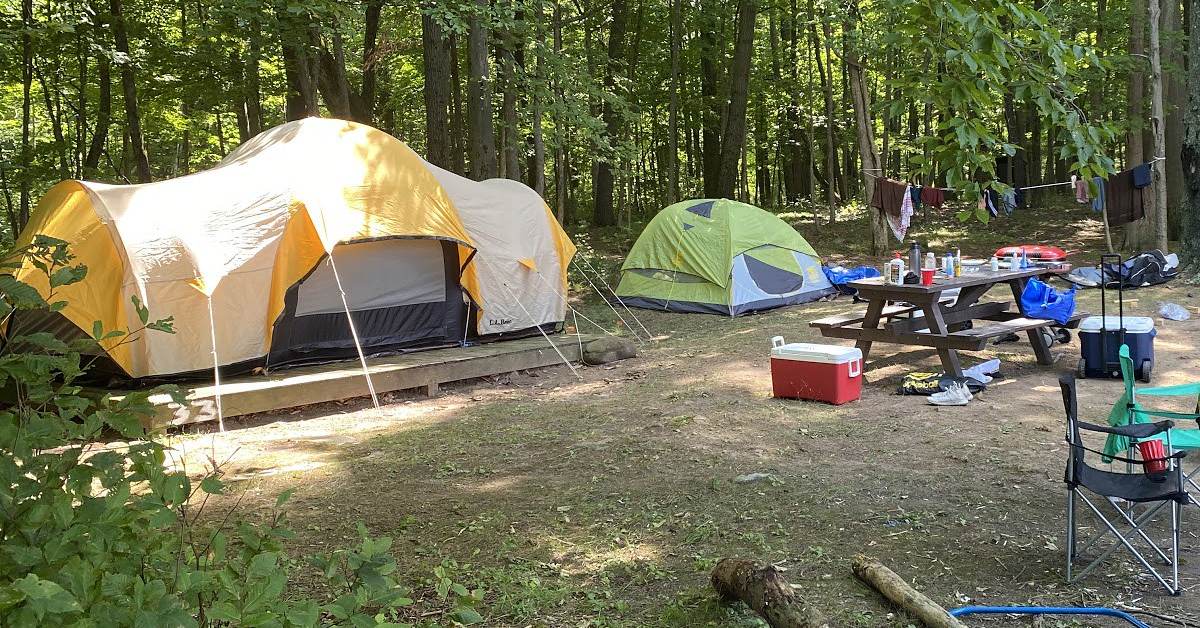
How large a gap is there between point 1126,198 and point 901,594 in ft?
30.1

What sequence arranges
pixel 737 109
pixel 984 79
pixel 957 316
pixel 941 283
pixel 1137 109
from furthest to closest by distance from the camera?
1. pixel 737 109
2. pixel 1137 109
3. pixel 957 316
4. pixel 941 283
5. pixel 984 79

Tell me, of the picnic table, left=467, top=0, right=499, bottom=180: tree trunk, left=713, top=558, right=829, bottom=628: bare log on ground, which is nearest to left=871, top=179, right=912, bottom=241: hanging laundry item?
the picnic table

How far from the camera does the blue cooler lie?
6961 millimetres

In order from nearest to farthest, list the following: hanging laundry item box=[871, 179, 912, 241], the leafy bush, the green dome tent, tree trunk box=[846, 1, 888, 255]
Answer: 1. the leafy bush
2. the green dome tent
3. hanging laundry item box=[871, 179, 912, 241]
4. tree trunk box=[846, 1, 888, 255]

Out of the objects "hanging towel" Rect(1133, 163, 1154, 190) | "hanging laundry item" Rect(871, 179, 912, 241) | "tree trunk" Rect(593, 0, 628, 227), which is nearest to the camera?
"hanging towel" Rect(1133, 163, 1154, 190)

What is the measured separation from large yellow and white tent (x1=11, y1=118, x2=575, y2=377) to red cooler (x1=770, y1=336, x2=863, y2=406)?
3187mm

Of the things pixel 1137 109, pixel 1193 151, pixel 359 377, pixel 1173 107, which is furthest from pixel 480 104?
pixel 1173 107

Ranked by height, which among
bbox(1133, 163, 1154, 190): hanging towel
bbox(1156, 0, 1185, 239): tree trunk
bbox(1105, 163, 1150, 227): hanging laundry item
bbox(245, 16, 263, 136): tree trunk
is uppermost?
bbox(245, 16, 263, 136): tree trunk

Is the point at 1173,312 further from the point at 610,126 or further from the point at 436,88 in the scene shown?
the point at 610,126

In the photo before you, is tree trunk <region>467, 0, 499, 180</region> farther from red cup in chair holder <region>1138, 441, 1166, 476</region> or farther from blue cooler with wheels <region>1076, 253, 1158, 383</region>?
red cup in chair holder <region>1138, 441, 1166, 476</region>

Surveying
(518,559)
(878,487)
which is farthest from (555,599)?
(878,487)

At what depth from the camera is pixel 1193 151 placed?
11047 millimetres

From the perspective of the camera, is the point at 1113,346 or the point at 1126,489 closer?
the point at 1126,489

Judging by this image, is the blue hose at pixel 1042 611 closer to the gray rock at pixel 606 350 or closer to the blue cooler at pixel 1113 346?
the blue cooler at pixel 1113 346
